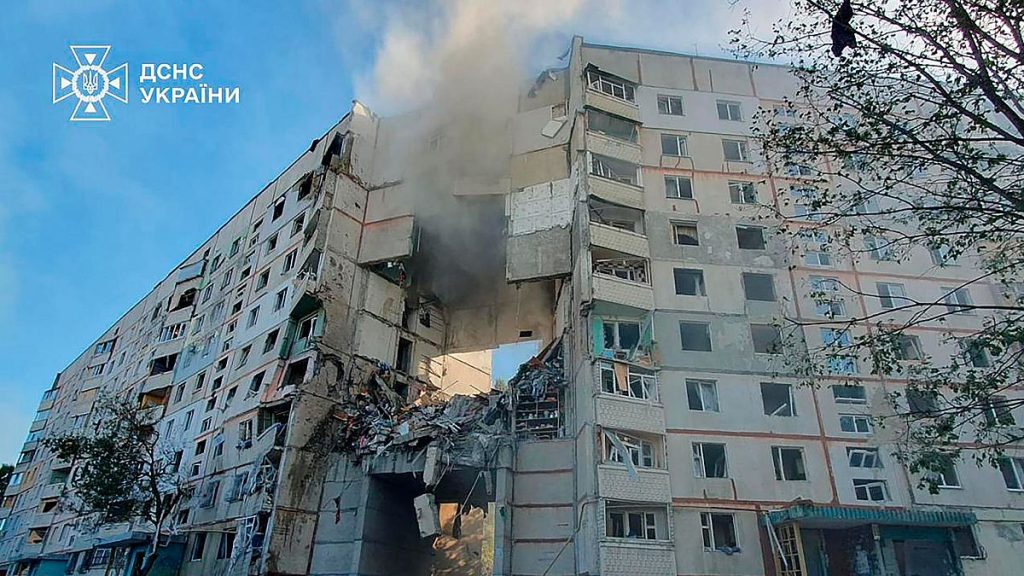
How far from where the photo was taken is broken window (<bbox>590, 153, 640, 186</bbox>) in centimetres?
2886

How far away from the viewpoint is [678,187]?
2903cm

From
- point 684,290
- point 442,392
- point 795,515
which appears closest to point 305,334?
point 442,392

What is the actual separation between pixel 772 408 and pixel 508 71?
2325 cm

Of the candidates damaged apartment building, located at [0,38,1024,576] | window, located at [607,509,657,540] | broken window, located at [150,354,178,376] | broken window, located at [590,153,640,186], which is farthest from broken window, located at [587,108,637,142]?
broken window, located at [150,354,178,376]

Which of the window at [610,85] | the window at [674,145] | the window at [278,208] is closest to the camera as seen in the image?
the window at [674,145]

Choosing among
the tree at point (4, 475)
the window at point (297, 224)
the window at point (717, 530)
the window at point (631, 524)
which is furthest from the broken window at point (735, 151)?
the tree at point (4, 475)

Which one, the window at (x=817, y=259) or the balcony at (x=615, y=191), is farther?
the balcony at (x=615, y=191)

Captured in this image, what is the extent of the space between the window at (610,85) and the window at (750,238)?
8.67m

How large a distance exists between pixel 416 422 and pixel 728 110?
20.9m

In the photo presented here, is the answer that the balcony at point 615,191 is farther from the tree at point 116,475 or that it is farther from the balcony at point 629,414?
the tree at point 116,475

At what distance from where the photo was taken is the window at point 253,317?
35.9m

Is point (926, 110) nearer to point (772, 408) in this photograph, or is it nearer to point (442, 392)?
point (772, 408)

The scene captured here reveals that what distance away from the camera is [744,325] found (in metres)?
25.3

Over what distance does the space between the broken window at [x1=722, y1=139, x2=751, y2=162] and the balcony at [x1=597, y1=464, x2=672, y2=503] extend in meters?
15.6
